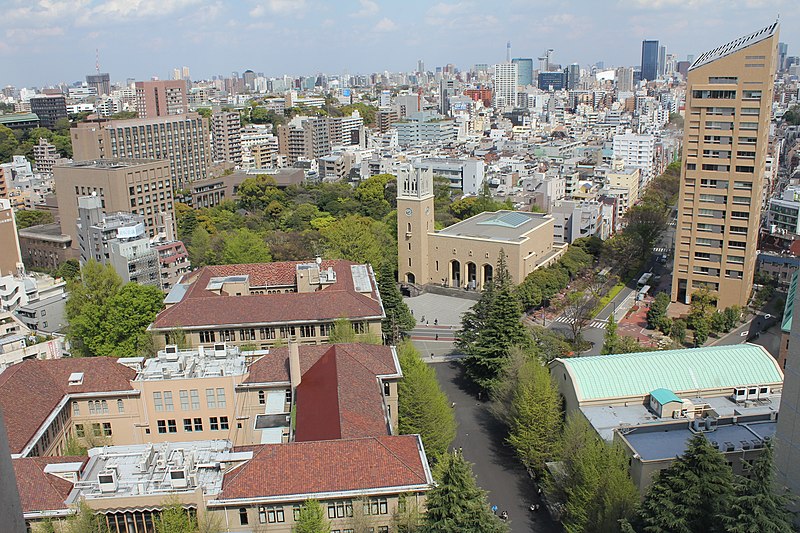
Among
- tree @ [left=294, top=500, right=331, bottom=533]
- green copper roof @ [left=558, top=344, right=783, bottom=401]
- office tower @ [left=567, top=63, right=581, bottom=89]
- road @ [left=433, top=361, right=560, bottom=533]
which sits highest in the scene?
office tower @ [left=567, top=63, right=581, bottom=89]

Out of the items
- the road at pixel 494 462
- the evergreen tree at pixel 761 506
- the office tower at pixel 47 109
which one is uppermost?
the office tower at pixel 47 109

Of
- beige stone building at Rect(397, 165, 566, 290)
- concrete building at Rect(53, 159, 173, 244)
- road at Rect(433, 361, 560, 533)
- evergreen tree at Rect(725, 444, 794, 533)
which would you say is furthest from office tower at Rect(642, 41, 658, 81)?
evergreen tree at Rect(725, 444, 794, 533)

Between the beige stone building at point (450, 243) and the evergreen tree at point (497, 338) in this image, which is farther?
the beige stone building at point (450, 243)

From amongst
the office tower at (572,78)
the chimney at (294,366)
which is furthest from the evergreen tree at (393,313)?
the office tower at (572,78)

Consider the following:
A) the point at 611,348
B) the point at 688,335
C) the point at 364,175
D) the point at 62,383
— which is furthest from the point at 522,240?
the point at 364,175

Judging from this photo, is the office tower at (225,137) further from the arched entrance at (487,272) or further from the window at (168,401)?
the window at (168,401)

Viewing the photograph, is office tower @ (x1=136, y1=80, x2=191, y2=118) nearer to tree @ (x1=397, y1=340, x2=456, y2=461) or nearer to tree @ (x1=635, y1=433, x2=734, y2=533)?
tree @ (x1=397, y1=340, x2=456, y2=461)

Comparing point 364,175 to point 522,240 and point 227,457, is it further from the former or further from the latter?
point 227,457
